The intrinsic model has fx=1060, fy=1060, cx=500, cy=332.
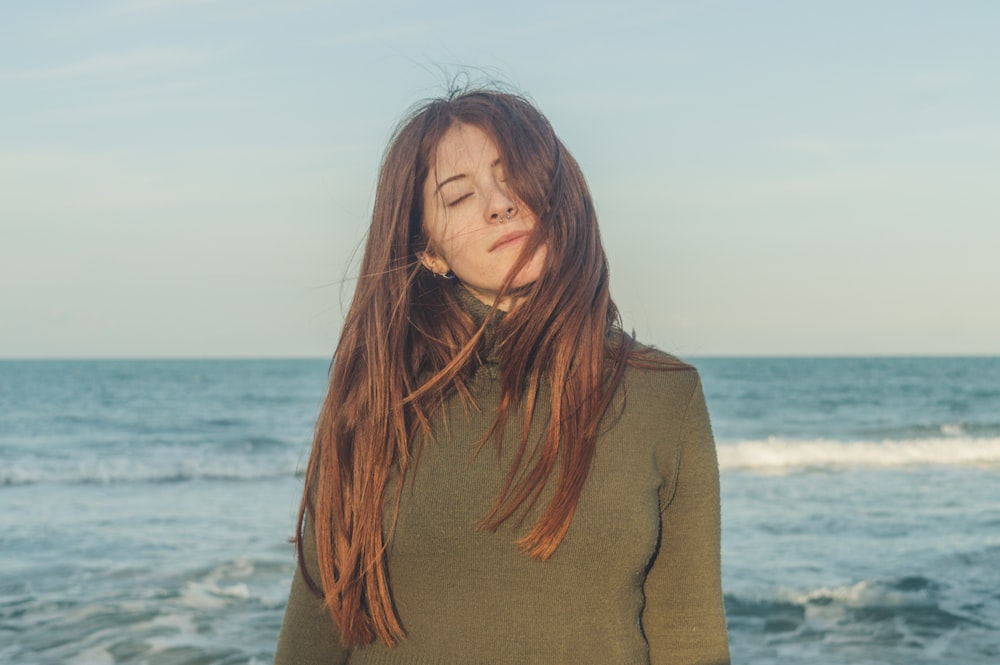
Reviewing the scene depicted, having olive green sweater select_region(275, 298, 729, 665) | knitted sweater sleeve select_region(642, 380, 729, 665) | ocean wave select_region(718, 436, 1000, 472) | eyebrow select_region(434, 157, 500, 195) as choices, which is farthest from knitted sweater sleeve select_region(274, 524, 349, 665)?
ocean wave select_region(718, 436, 1000, 472)

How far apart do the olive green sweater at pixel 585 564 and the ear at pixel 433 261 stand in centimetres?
32

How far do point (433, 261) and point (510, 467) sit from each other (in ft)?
1.32

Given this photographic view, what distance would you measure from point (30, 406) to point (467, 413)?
102ft

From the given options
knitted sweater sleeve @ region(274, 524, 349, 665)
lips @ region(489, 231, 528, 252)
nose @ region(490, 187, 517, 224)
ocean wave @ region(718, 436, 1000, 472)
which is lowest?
ocean wave @ region(718, 436, 1000, 472)

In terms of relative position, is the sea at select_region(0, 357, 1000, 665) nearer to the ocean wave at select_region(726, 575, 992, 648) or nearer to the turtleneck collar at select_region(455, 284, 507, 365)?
the ocean wave at select_region(726, 575, 992, 648)

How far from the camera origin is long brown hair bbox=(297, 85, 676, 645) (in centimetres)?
172

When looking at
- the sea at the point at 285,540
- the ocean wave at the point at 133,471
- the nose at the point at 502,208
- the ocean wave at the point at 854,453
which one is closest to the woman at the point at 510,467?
the nose at the point at 502,208

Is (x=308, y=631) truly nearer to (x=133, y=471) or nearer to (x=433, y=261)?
(x=433, y=261)

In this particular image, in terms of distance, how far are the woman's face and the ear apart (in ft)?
0.07

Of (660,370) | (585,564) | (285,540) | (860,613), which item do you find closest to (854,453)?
(860,613)

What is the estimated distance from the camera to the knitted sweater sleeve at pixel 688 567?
5.65ft

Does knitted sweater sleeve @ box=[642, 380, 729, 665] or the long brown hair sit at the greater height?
the long brown hair

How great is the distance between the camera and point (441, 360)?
73.4 inches

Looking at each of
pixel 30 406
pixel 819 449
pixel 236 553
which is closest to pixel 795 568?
pixel 236 553
